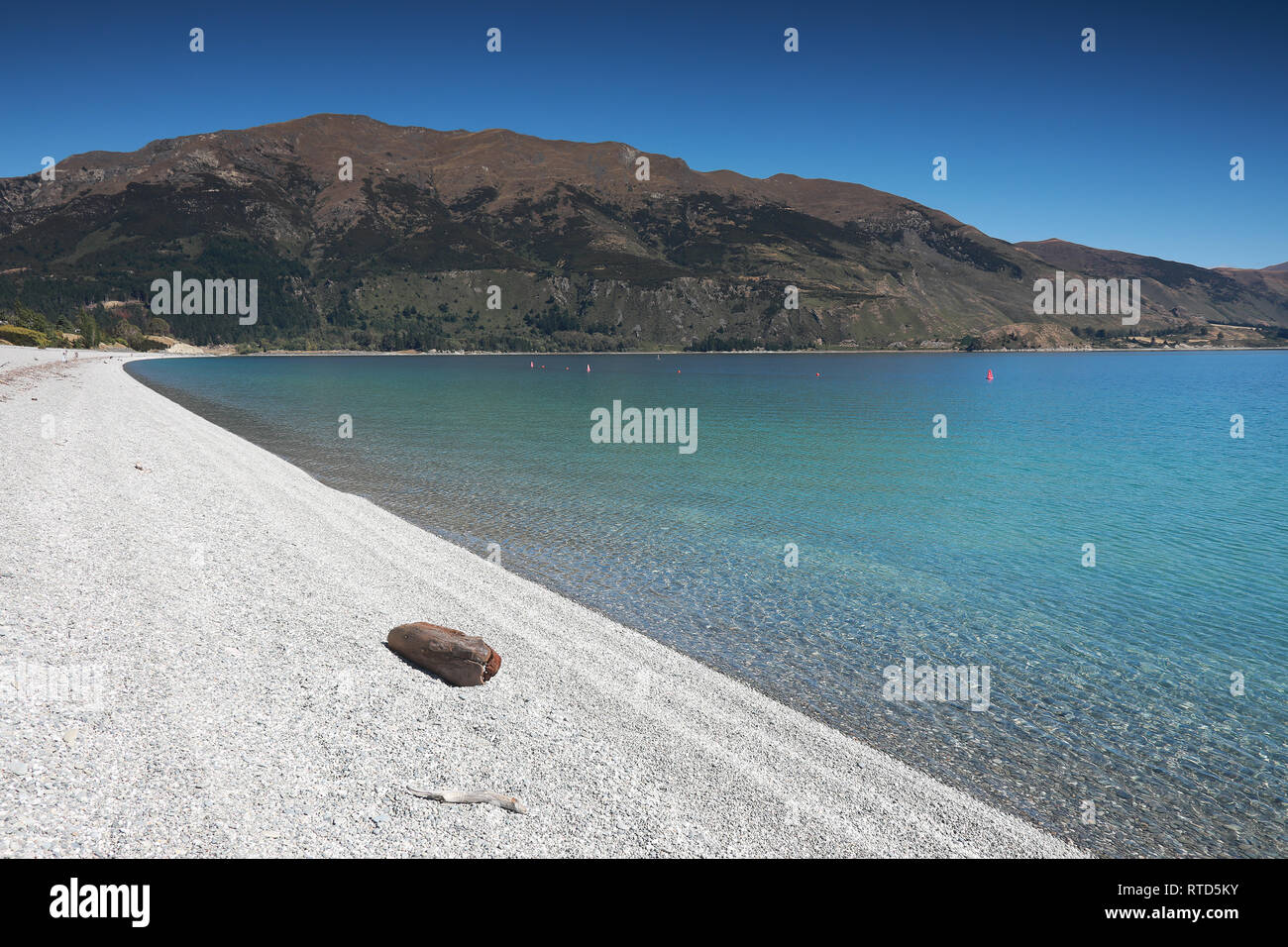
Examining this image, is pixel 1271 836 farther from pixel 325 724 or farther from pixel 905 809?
pixel 325 724

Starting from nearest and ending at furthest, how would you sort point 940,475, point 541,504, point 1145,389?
1. point 541,504
2. point 940,475
3. point 1145,389
